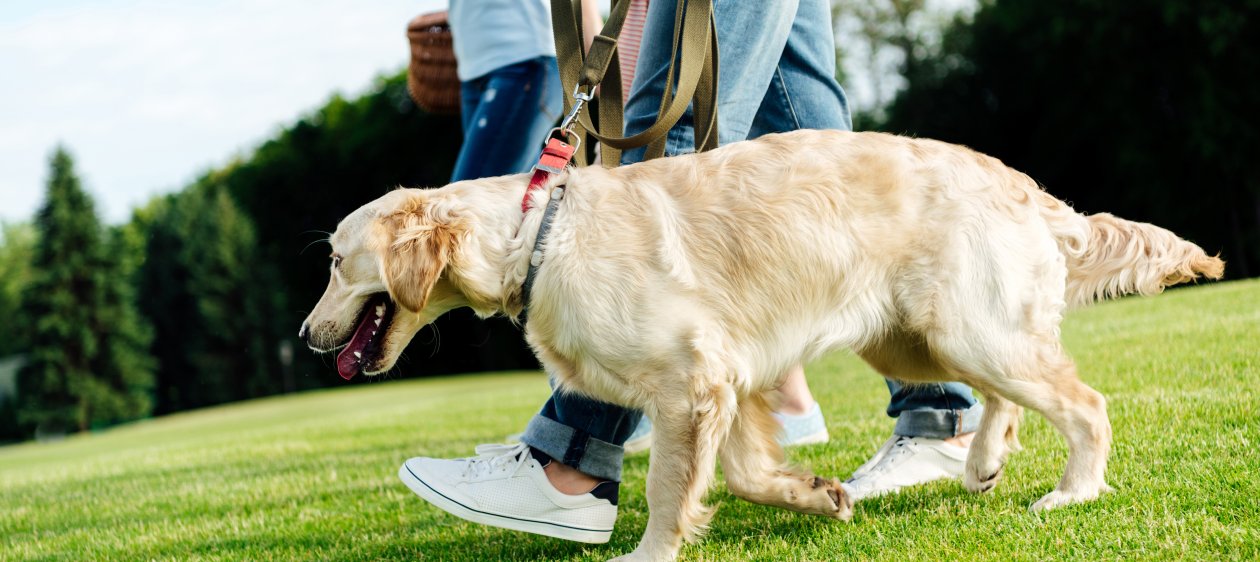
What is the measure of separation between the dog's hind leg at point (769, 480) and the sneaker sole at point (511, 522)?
50 cm

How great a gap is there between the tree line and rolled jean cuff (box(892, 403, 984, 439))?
82.8ft

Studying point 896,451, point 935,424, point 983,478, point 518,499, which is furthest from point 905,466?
point 518,499

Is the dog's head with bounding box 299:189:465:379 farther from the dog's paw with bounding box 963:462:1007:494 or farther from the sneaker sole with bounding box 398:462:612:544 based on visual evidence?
the dog's paw with bounding box 963:462:1007:494

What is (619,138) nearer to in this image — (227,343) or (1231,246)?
(1231,246)

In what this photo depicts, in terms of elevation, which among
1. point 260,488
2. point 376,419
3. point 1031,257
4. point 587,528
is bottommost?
point 376,419

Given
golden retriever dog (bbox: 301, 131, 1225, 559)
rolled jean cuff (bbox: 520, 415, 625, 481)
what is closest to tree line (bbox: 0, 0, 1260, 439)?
golden retriever dog (bbox: 301, 131, 1225, 559)

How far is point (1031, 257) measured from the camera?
133 inches

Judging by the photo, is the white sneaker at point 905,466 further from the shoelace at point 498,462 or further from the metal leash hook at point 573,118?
the metal leash hook at point 573,118

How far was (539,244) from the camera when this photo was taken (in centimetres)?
320

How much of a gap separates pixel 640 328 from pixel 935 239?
101 cm

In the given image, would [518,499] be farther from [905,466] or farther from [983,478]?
[983,478]

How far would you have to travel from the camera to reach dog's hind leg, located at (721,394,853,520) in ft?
11.0

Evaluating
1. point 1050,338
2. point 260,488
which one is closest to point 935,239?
point 1050,338

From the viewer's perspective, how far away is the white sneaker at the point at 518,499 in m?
3.49
